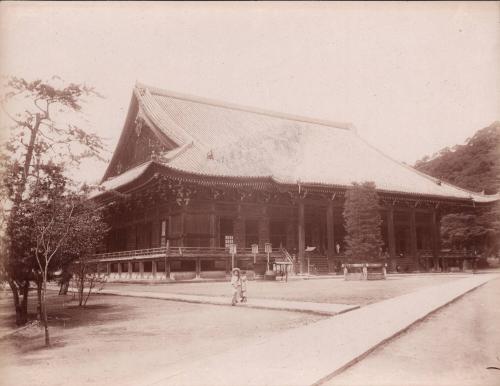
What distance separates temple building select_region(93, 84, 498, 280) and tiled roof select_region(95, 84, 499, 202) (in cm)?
11

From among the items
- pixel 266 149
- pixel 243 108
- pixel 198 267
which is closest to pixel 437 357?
pixel 198 267

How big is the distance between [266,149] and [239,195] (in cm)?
635

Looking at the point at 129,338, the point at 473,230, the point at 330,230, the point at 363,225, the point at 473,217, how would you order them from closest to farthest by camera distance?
1. the point at 129,338
2. the point at 363,225
3. the point at 330,230
4. the point at 473,230
5. the point at 473,217

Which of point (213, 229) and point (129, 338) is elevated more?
point (213, 229)

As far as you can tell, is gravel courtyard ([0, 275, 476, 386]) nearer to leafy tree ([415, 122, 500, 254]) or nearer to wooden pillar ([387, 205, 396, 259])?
wooden pillar ([387, 205, 396, 259])

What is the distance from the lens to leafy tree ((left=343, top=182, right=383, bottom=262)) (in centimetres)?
2159

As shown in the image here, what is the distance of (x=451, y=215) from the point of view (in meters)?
33.4

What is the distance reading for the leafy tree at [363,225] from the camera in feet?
70.8

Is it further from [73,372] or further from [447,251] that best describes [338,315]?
[447,251]

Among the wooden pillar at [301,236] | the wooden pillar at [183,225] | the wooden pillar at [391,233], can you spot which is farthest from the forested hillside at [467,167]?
the wooden pillar at [183,225]

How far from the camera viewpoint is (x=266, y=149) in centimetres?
3098

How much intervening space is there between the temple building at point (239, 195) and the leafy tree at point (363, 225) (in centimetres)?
323

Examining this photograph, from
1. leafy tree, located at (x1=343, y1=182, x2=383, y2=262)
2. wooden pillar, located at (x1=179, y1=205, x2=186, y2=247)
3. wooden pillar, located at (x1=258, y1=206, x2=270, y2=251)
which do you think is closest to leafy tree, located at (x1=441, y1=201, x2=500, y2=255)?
leafy tree, located at (x1=343, y1=182, x2=383, y2=262)

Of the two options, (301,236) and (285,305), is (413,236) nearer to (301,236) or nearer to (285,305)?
(301,236)
